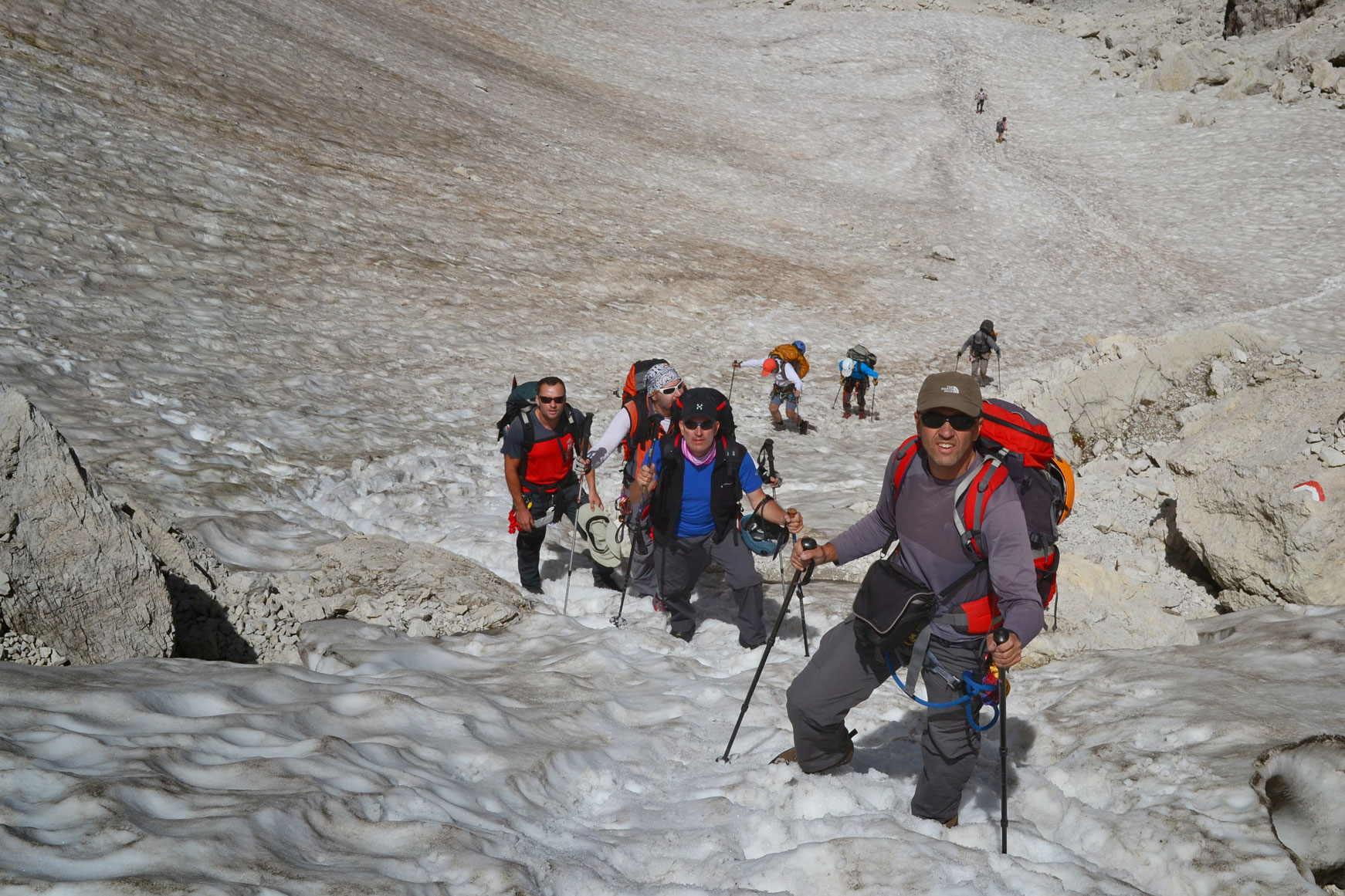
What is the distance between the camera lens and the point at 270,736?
4.70 m

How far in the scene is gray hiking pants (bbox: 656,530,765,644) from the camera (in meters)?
7.23

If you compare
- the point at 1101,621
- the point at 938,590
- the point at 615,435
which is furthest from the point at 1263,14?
the point at 938,590

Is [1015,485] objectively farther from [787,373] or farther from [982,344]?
[982,344]

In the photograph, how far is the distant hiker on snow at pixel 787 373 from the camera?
16156 millimetres

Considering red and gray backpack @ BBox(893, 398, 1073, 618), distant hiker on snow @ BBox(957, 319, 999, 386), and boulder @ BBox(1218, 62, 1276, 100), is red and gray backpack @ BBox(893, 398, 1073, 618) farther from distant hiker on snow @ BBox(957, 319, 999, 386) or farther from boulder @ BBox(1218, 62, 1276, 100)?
boulder @ BBox(1218, 62, 1276, 100)

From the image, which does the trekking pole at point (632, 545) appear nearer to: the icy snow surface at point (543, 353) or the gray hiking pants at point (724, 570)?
the icy snow surface at point (543, 353)

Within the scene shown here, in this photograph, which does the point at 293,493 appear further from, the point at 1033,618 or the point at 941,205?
the point at 941,205

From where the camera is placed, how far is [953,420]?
418cm

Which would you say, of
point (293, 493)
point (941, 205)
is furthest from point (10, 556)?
point (941, 205)

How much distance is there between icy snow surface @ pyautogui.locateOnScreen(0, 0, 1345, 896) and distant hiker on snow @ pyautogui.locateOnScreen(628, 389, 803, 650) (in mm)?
740

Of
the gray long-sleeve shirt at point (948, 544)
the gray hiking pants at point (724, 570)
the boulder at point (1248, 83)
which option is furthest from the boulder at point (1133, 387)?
the boulder at point (1248, 83)

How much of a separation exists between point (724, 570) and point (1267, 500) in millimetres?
4932

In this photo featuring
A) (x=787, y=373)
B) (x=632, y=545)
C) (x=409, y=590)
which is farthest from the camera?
(x=787, y=373)

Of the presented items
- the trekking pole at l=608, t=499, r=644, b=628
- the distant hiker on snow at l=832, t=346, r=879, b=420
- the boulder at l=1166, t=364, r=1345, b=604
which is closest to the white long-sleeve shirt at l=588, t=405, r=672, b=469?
the trekking pole at l=608, t=499, r=644, b=628
